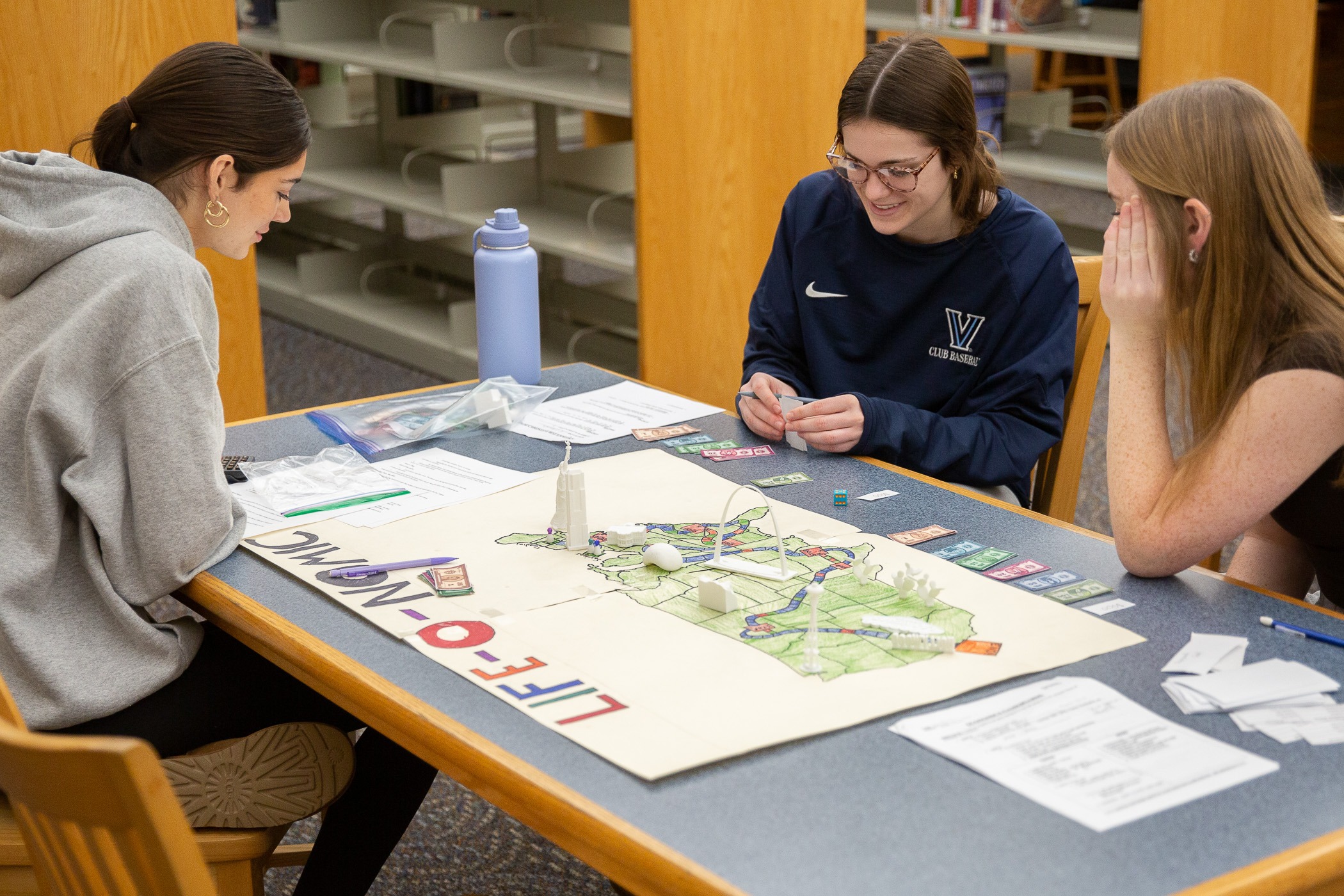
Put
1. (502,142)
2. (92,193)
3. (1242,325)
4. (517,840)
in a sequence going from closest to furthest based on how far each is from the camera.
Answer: (1242,325)
(92,193)
(517,840)
(502,142)

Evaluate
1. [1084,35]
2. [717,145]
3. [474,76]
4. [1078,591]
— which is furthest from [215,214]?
[1084,35]

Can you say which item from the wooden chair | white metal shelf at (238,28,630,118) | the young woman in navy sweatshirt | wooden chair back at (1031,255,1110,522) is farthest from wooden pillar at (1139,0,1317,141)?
the wooden chair

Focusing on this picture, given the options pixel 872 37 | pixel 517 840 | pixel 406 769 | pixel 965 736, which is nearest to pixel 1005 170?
pixel 872 37

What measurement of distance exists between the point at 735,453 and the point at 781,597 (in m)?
0.46

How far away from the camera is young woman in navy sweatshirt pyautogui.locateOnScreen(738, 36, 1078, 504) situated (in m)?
1.78

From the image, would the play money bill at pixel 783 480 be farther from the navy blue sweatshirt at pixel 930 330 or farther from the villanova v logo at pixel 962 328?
the villanova v logo at pixel 962 328

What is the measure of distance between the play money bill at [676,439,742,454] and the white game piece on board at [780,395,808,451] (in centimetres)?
6

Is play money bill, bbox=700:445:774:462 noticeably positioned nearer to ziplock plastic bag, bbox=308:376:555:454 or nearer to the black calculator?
ziplock plastic bag, bbox=308:376:555:454

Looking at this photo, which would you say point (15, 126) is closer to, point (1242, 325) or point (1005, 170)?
point (1242, 325)

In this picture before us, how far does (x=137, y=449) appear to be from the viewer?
1.31m

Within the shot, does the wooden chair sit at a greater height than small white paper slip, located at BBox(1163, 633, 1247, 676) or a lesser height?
greater

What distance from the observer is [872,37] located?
6508 millimetres

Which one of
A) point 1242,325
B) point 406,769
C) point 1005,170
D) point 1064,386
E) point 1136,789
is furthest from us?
point 1005,170

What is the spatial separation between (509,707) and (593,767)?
0.12m
